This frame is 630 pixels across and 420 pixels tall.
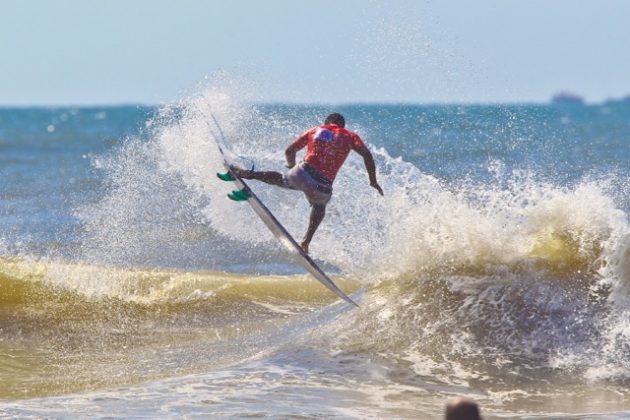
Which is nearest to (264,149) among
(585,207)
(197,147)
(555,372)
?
(197,147)

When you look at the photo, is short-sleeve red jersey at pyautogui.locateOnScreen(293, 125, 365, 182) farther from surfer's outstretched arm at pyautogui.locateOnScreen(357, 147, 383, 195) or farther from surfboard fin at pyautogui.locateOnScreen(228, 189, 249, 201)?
surfboard fin at pyautogui.locateOnScreen(228, 189, 249, 201)

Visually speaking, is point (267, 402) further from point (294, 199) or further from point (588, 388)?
point (294, 199)

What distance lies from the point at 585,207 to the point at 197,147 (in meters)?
4.37

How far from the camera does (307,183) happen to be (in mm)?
10875

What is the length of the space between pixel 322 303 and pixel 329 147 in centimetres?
316

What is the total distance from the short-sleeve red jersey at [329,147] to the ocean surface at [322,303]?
4.48 feet

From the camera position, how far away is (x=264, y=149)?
15250mm

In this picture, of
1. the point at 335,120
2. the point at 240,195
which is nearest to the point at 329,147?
the point at 335,120

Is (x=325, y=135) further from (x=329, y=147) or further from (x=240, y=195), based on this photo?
(x=240, y=195)

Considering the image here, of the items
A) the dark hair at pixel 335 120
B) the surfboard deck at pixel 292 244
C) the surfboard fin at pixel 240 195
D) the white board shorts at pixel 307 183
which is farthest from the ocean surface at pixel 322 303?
the dark hair at pixel 335 120

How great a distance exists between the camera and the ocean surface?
30.5 ft

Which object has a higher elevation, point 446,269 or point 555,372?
point 446,269

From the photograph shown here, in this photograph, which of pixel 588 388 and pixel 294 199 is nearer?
pixel 588 388

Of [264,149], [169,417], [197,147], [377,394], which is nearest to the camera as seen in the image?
[169,417]
